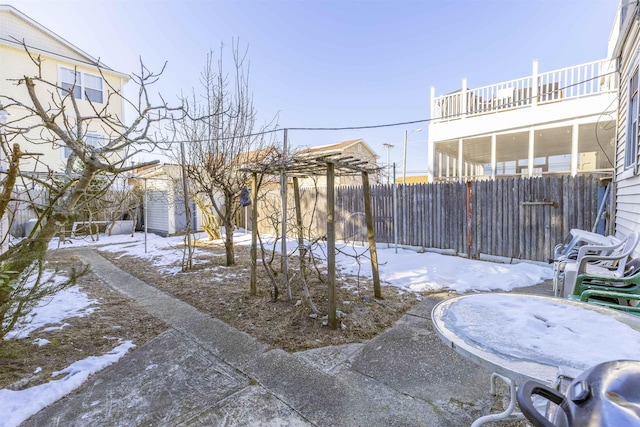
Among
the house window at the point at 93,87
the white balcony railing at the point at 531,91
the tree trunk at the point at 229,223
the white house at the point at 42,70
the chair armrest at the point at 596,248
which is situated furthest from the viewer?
the house window at the point at 93,87

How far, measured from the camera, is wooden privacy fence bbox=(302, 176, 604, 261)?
5418 millimetres

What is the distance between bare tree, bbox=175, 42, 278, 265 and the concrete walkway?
144 inches

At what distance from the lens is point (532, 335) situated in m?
1.48

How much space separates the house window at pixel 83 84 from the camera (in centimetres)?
1234

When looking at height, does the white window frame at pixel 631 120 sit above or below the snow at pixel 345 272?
above

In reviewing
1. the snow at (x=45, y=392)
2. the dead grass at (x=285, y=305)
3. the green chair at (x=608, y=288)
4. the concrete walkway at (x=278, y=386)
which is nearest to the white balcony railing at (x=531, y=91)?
the green chair at (x=608, y=288)

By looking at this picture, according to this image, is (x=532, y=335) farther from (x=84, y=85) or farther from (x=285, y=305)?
(x=84, y=85)

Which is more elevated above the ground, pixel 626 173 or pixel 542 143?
pixel 542 143

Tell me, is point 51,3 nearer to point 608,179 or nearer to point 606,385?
point 606,385

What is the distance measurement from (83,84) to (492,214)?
15686mm

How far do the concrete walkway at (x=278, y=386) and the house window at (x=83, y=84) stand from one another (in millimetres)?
13957

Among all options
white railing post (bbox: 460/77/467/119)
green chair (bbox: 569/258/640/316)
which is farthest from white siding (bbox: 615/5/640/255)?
white railing post (bbox: 460/77/467/119)

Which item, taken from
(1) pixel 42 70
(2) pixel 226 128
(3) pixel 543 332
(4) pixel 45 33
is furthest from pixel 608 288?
(4) pixel 45 33

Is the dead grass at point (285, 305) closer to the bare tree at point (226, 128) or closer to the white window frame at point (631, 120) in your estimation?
the bare tree at point (226, 128)
